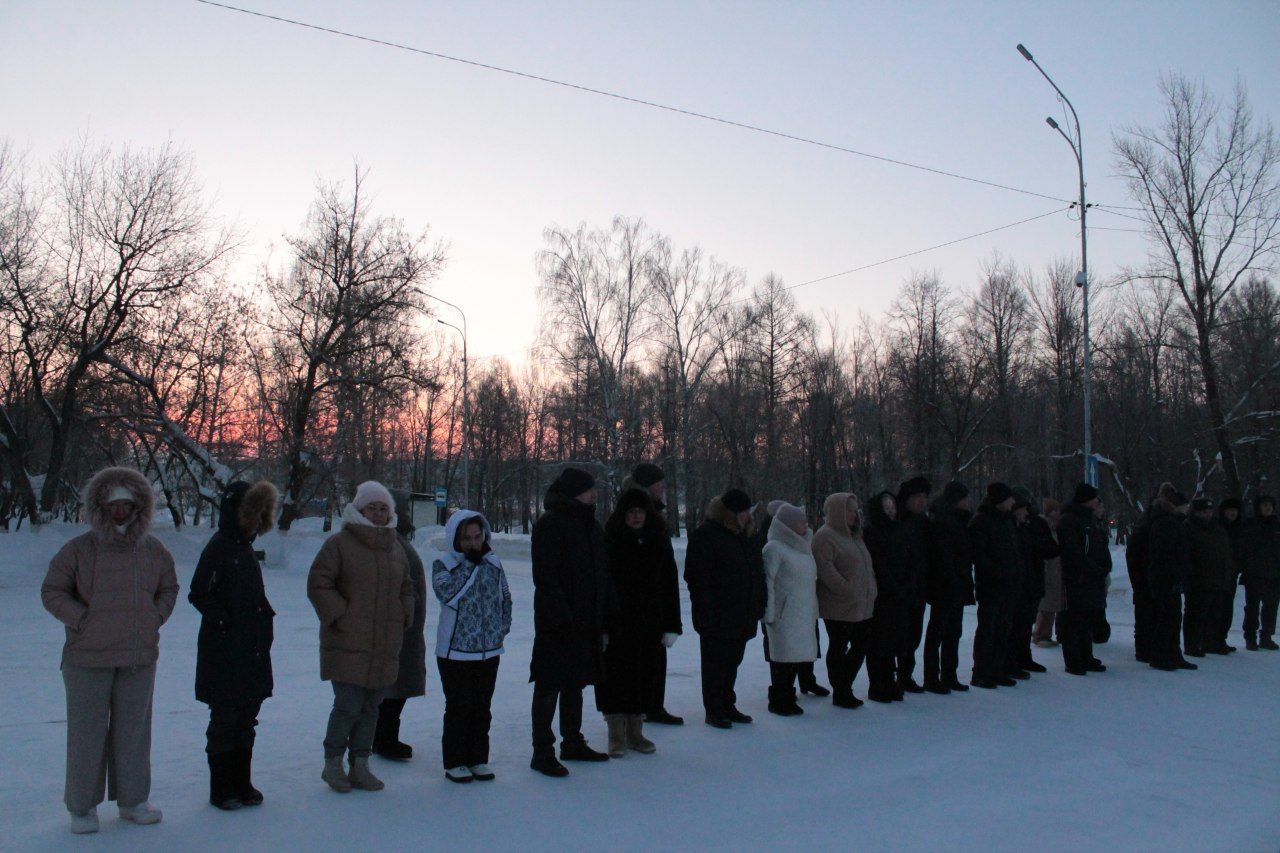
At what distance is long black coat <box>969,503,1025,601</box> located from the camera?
9.65m

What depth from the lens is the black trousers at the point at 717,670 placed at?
7691 mm

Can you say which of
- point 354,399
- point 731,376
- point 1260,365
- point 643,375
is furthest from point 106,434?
point 1260,365

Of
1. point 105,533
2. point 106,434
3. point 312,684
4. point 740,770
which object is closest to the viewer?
point 105,533

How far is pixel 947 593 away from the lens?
30.3 ft

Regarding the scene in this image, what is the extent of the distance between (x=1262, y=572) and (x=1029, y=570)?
4672mm

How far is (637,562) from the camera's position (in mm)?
6918

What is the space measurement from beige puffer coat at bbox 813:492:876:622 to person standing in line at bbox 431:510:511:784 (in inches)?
139

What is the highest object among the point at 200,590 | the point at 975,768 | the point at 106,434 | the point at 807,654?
the point at 106,434

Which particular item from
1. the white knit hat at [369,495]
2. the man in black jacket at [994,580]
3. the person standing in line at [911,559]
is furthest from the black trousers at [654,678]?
the man in black jacket at [994,580]

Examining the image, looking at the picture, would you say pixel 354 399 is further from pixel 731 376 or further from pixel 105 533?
pixel 105 533

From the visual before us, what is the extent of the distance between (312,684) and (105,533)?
4747 mm

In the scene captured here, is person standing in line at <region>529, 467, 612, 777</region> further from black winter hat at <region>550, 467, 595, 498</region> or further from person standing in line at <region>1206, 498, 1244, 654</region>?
person standing in line at <region>1206, 498, 1244, 654</region>

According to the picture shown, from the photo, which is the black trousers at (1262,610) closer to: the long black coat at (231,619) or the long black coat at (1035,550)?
the long black coat at (1035,550)

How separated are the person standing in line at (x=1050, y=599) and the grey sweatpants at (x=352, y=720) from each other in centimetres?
885
